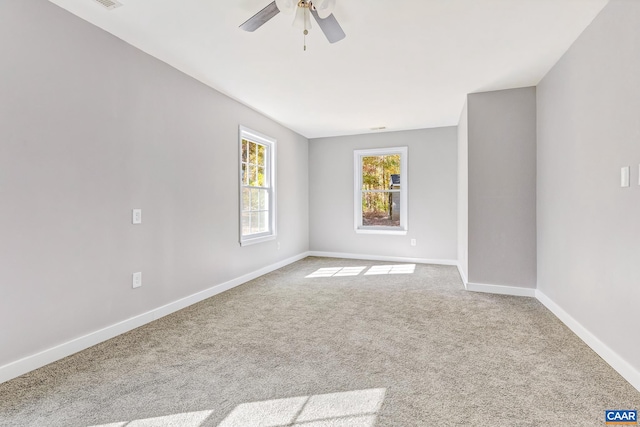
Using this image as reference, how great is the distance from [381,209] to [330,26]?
426 cm

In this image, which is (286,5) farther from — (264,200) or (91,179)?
(264,200)

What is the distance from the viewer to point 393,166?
5891mm

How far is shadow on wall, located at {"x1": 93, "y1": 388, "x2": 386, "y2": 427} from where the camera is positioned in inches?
60.4

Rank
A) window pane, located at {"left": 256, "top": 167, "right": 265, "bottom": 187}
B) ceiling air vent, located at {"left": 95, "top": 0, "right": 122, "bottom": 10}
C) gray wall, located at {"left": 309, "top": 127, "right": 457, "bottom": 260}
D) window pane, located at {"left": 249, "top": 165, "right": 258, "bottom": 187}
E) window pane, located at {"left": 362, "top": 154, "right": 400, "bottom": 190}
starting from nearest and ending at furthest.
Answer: ceiling air vent, located at {"left": 95, "top": 0, "right": 122, "bottom": 10}, window pane, located at {"left": 249, "top": 165, "right": 258, "bottom": 187}, window pane, located at {"left": 256, "top": 167, "right": 265, "bottom": 187}, gray wall, located at {"left": 309, "top": 127, "right": 457, "bottom": 260}, window pane, located at {"left": 362, "top": 154, "right": 400, "bottom": 190}

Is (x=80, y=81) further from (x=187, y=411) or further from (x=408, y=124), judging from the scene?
(x=408, y=124)

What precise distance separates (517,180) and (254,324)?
3.30m

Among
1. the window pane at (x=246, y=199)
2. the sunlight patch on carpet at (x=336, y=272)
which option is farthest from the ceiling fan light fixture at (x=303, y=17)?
the sunlight patch on carpet at (x=336, y=272)

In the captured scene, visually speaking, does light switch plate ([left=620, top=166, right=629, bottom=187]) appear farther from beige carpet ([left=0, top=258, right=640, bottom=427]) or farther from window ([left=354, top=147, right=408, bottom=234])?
window ([left=354, top=147, right=408, bottom=234])

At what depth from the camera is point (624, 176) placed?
1937mm

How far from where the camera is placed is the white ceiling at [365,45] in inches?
86.4

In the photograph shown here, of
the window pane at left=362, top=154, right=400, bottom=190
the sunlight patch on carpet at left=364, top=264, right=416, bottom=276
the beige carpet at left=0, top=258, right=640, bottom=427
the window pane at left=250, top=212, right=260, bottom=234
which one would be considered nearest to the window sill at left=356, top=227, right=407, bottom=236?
the sunlight patch on carpet at left=364, top=264, right=416, bottom=276

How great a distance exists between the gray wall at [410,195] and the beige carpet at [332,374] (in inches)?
93.7

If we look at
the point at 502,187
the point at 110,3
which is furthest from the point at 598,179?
the point at 110,3

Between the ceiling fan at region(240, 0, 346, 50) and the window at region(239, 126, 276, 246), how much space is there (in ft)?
7.43
